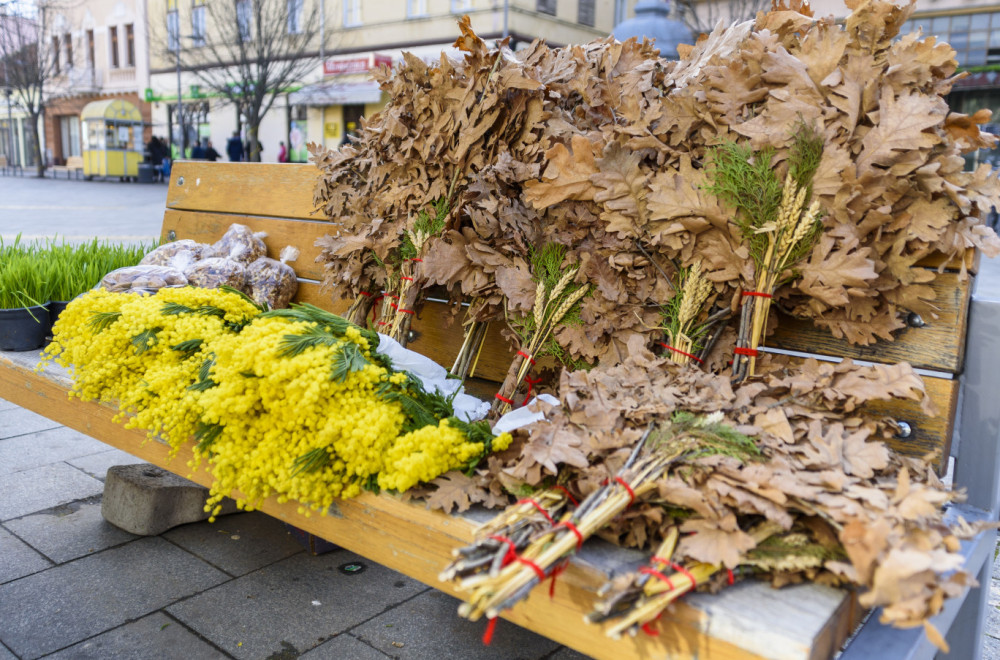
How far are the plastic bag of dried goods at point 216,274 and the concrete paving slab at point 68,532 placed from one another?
1.01 m

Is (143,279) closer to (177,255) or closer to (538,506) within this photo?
(177,255)

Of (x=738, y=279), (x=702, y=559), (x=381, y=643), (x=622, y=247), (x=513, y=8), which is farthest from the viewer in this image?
(x=513, y=8)

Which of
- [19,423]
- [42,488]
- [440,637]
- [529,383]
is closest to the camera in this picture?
[529,383]

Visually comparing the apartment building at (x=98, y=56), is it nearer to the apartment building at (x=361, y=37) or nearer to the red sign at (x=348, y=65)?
the apartment building at (x=361, y=37)

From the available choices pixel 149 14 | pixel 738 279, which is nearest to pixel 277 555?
pixel 738 279

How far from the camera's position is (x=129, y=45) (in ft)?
107

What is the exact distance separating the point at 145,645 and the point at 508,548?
1600 mm

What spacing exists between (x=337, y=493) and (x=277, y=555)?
54.1 inches

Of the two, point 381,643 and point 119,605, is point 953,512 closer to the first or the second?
point 381,643

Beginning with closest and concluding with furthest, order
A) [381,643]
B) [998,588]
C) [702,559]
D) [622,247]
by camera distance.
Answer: [702,559]
[622,247]
[381,643]
[998,588]

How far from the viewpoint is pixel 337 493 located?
5.51 feet

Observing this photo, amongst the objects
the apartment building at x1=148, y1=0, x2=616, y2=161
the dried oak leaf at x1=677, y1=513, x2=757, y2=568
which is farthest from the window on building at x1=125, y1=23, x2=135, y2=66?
the dried oak leaf at x1=677, y1=513, x2=757, y2=568

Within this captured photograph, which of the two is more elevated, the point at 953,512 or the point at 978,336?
the point at 978,336

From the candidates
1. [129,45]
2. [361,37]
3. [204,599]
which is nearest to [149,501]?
[204,599]
